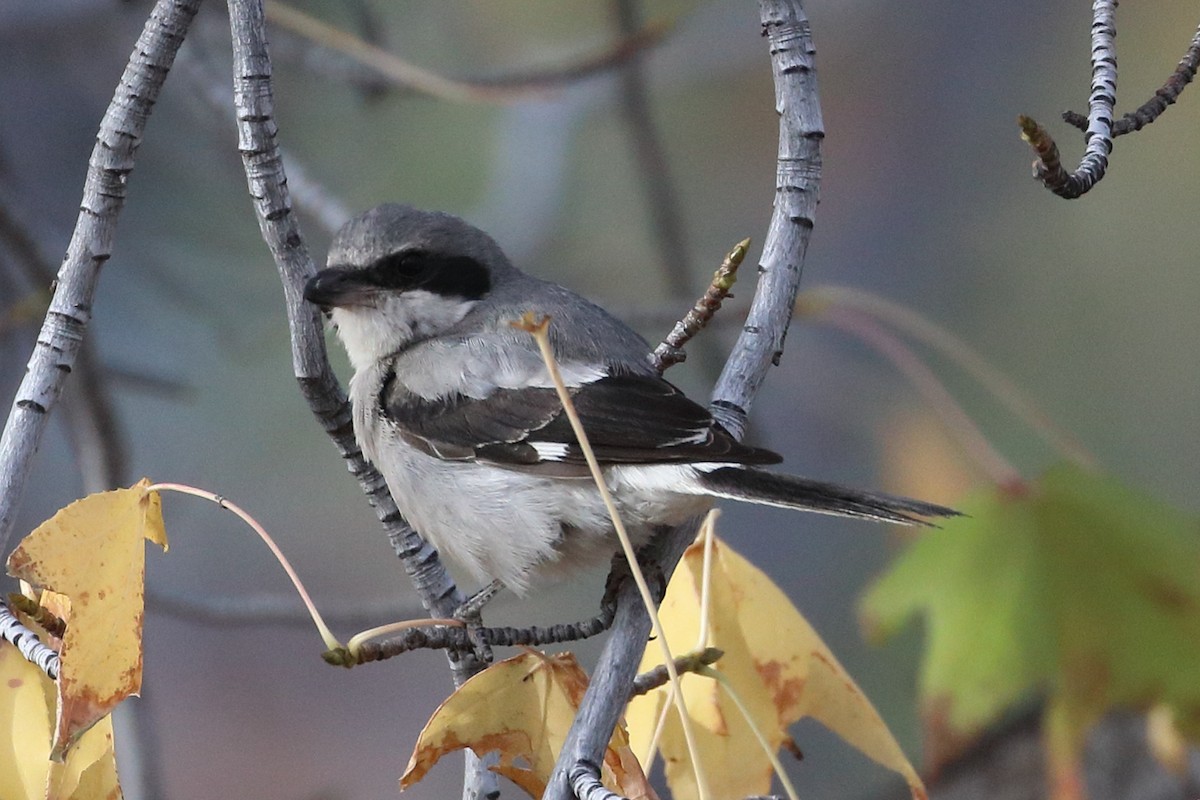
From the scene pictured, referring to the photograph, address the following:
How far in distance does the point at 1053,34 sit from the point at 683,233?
918mm

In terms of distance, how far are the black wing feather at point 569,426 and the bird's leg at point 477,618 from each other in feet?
0.48

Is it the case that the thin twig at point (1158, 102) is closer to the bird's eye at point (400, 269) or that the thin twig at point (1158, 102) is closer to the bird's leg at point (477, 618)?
the bird's leg at point (477, 618)

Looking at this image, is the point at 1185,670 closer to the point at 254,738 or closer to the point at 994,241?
the point at 994,241

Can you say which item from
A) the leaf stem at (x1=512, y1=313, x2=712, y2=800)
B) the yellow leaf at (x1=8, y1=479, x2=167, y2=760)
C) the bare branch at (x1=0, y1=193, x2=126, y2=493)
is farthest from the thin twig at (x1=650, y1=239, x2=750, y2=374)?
the bare branch at (x1=0, y1=193, x2=126, y2=493)

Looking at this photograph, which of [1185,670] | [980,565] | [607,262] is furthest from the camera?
[607,262]

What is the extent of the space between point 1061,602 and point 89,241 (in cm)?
125

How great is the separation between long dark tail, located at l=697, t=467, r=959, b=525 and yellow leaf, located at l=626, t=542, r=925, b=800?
7 centimetres

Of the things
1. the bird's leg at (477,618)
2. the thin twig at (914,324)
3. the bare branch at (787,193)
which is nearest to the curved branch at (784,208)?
the bare branch at (787,193)

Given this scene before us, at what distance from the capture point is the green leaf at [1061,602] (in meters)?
1.54

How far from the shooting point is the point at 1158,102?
1.00m

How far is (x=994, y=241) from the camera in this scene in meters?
2.64

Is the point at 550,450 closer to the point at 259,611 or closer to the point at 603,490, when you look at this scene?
the point at 603,490

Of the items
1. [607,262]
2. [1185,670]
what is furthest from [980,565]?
[607,262]

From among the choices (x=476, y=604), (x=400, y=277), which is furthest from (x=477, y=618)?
(x=400, y=277)
